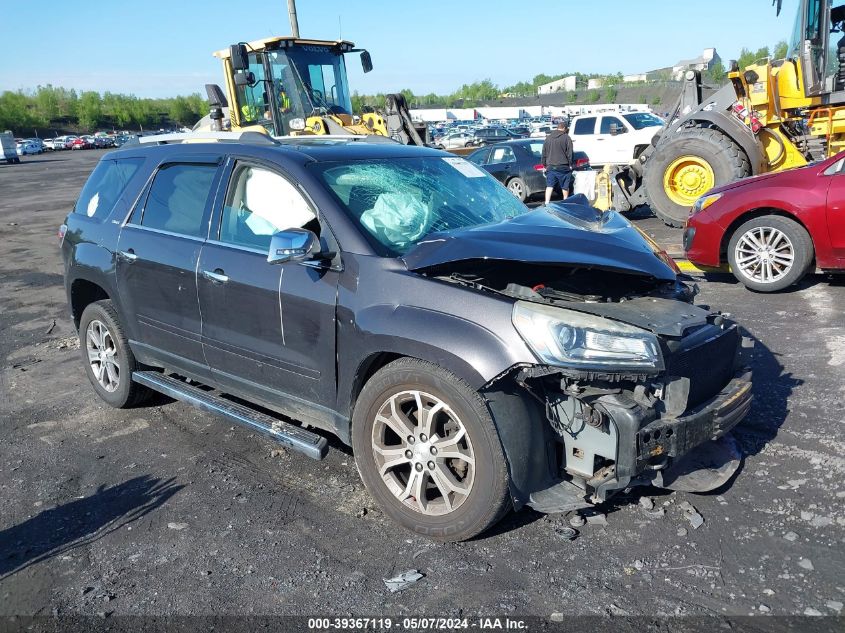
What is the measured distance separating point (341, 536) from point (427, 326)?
1.15 metres

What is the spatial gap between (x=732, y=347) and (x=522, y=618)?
1.78 metres

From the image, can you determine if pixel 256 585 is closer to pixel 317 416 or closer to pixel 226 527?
pixel 226 527

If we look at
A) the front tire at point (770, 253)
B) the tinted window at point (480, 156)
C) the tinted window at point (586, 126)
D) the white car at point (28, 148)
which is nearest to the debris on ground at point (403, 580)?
the front tire at point (770, 253)

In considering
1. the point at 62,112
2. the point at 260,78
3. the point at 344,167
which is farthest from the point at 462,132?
the point at 62,112

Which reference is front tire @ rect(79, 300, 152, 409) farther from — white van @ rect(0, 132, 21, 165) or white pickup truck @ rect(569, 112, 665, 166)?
white van @ rect(0, 132, 21, 165)

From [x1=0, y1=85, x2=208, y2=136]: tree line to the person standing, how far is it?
318 ft

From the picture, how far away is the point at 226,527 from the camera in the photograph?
353cm

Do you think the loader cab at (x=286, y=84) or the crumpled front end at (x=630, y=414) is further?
the loader cab at (x=286, y=84)

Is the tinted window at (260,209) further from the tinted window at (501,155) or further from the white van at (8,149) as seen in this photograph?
the white van at (8,149)

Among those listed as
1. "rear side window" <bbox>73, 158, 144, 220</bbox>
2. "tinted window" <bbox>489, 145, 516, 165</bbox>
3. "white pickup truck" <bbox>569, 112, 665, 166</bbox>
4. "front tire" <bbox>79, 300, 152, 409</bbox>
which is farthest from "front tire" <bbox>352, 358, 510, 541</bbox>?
"white pickup truck" <bbox>569, 112, 665, 166</bbox>

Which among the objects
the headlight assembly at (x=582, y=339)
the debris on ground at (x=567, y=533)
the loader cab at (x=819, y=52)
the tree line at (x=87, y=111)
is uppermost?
the tree line at (x=87, y=111)

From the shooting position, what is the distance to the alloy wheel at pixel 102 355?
5.17 m

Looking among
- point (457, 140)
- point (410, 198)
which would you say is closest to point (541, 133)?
point (457, 140)

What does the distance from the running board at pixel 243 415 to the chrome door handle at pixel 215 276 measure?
2.49 ft
